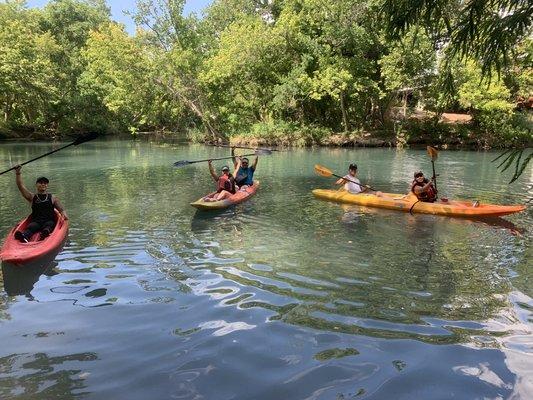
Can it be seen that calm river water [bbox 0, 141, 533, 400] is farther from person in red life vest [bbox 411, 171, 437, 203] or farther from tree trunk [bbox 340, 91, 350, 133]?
tree trunk [bbox 340, 91, 350, 133]

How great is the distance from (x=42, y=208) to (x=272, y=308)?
495 centimetres

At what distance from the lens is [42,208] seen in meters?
8.20

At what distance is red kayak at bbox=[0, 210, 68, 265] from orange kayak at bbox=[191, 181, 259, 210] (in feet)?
10.4

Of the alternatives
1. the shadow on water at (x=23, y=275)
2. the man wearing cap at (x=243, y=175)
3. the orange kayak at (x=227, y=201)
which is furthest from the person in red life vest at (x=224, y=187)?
the shadow on water at (x=23, y=275)

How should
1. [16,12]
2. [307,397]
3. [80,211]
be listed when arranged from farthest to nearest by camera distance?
[16,12] → [80,211] → [307,397]

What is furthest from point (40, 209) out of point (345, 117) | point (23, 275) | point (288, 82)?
point (345, 117)

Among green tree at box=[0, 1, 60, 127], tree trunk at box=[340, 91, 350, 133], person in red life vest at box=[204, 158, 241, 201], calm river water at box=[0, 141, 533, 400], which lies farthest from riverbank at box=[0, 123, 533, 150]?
calm river water at box=[0, 141, 533, 400]

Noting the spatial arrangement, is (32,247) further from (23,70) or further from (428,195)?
(23,70)

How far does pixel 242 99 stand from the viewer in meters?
35.0

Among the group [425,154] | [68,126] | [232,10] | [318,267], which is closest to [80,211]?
[318,267]

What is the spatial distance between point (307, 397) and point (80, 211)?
28.9ft

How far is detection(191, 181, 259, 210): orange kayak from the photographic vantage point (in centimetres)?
1055

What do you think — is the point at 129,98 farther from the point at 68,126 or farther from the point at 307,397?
the point at 307,397

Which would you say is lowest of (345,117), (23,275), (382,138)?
(23,275)
